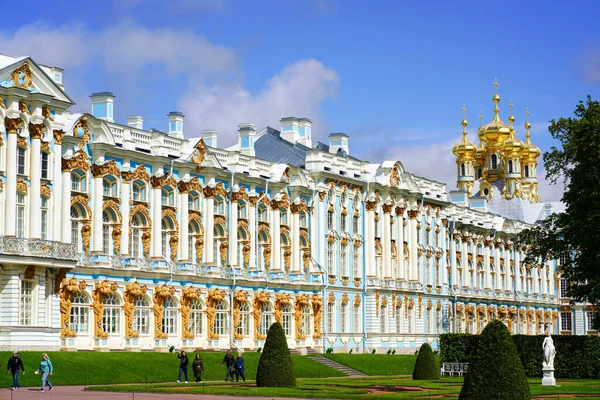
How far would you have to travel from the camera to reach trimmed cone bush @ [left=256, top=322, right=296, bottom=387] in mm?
43250

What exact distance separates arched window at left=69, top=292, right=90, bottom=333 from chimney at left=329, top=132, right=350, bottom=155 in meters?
28.7

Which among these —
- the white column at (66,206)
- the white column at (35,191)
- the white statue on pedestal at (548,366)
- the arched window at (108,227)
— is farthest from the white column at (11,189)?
the white statue on pedestal at (548,366)

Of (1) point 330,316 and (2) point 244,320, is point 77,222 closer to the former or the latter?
(2) point 244,320

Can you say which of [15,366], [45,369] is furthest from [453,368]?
[15,366]

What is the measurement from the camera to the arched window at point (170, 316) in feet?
195

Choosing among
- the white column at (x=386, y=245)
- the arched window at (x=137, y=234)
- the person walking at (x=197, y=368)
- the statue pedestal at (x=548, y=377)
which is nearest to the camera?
the person walking at (x=197, y=368)

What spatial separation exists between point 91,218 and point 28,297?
22.8 ft

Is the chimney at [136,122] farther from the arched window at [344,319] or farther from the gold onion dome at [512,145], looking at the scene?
the gold onion dome at [512,145]

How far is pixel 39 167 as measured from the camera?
49531 mm

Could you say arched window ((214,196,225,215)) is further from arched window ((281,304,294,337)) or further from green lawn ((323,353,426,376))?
green lawn ((323,353,426,376))

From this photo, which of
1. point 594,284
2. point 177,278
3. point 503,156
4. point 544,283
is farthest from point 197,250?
point 503,156

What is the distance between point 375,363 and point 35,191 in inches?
980

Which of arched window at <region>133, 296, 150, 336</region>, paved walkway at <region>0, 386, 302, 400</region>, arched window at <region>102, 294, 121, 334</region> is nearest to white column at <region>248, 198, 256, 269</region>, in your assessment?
arched window at <region>133, 296, 150, 336</region>

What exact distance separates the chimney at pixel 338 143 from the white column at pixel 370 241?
15.2 feet
